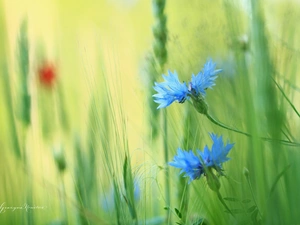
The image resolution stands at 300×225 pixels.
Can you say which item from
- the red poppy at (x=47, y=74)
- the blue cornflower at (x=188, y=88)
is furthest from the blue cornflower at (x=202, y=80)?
the red poppy at (x=47, y=74)

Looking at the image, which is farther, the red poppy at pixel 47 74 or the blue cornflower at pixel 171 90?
the red poppy at pixel 47 74

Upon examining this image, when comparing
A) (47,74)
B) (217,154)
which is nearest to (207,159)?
(217,154)

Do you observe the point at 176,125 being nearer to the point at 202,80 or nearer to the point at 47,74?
the point at 202,80

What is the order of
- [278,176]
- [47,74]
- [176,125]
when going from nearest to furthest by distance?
[278,176]
[176,125]
[47,74]

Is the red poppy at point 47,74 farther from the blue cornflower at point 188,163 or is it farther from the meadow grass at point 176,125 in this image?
the blue cornflower at point 188,163

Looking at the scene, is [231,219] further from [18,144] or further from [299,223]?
[18,144]
